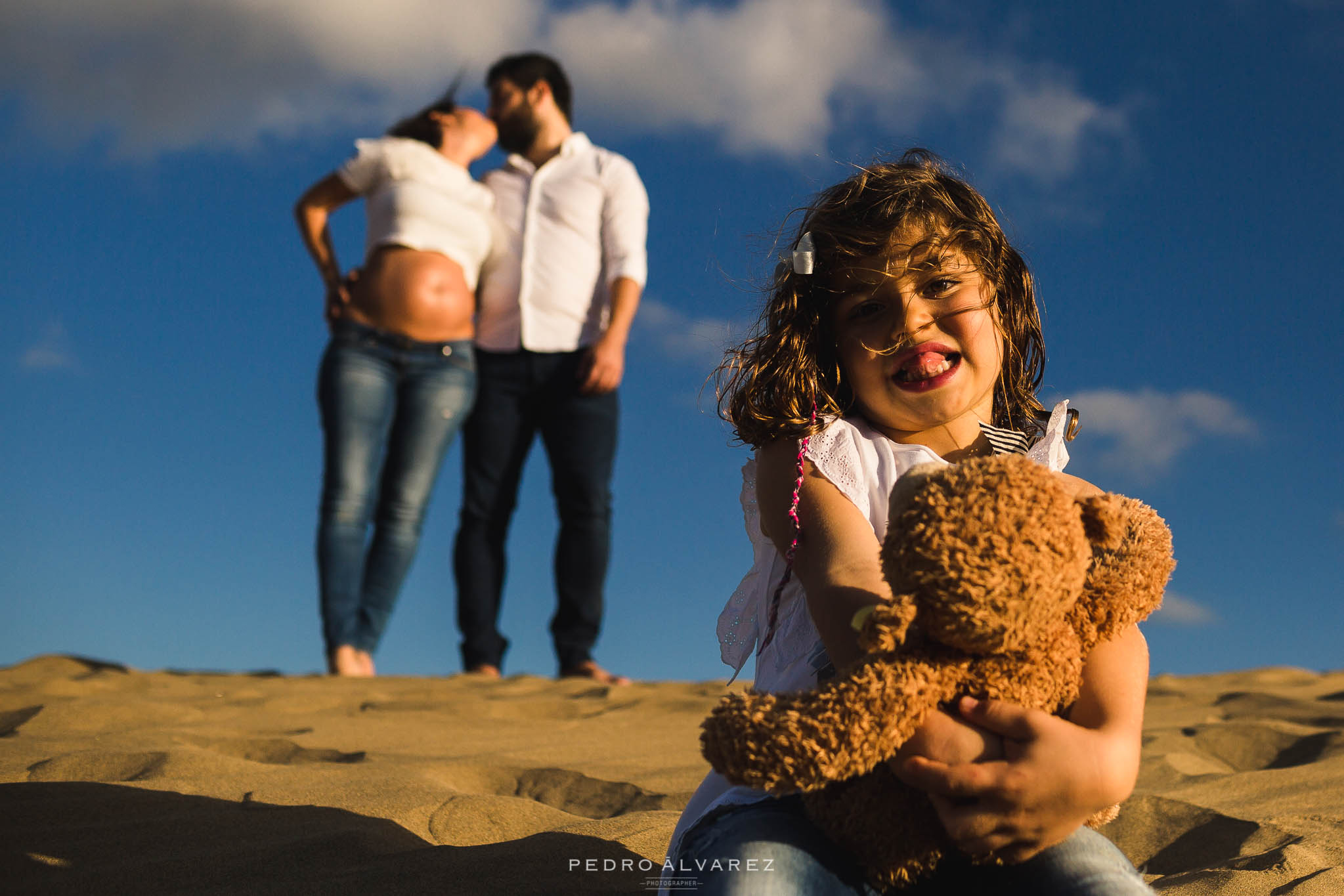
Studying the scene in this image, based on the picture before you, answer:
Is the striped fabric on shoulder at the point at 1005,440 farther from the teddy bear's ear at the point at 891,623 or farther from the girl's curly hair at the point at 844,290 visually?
the teddy bear's ear at the point at 891,623

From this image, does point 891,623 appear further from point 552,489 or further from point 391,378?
point 391,378

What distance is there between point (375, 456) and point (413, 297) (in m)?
0.75

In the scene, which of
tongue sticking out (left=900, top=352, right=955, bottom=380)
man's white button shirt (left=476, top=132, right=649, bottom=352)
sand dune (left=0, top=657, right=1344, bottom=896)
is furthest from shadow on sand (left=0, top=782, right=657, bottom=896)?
man's white button shirt (left=476, top=132, right=649, bottom=352)

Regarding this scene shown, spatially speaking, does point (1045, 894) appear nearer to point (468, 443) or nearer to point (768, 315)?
point (768, 315)

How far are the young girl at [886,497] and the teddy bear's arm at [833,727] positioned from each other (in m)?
0.05

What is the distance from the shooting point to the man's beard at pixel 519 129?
500 centimetres

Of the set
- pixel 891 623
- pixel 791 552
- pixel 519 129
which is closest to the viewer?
pixel 891 623

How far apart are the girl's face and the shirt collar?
3620 mm

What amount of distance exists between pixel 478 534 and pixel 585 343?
3.39 feet

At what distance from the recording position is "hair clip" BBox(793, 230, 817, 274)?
1645mm

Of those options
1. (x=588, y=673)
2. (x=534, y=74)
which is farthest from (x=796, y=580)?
(x=534, y=74)

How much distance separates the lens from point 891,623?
40.6 inches

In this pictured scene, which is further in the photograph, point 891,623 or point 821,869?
point 821,869

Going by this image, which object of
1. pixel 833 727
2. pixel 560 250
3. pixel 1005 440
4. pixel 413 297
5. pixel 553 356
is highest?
pixel 560 250
